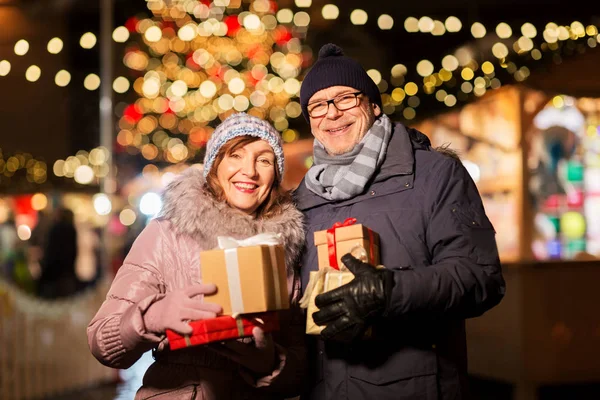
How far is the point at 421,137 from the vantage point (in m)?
3.09

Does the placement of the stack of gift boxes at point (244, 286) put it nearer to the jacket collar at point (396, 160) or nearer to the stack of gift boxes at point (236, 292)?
the stack of gift boxes at point (236, 292)

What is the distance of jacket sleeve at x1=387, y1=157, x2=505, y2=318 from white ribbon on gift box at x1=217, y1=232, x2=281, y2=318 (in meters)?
0.38

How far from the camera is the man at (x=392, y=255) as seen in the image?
8.09ft

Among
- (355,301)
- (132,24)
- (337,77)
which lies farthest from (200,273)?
(132,24)

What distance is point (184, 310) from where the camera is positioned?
2.35 m

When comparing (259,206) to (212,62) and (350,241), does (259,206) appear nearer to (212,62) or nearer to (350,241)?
(350,241)

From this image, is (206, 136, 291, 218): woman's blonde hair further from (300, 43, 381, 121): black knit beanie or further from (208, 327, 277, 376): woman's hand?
(208, 327, 277, 376): woman's hand

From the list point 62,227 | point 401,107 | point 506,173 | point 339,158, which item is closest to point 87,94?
point 62,227

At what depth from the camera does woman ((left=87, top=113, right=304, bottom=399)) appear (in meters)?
2.60

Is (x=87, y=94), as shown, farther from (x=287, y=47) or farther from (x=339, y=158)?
(x=339, y=158)

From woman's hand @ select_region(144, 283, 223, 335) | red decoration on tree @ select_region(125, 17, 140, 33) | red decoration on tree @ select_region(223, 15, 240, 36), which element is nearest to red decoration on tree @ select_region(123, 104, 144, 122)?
red decoration on tree @ select_region(125, 17, 140, 33)

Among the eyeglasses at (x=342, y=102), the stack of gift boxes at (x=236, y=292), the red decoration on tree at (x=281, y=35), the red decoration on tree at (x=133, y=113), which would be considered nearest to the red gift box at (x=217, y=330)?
the stack of gift boxes at (x=236, y=292)

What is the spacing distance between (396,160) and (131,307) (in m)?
1.11

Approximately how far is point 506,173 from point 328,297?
6.23m
